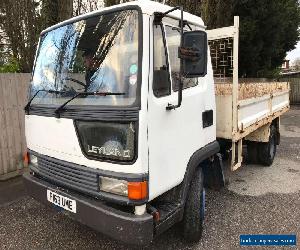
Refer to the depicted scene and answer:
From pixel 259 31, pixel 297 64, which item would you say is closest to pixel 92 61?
pixel 259 31

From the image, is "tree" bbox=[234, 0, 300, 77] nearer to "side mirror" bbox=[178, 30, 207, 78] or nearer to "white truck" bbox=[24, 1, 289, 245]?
"white truck" bbox=[24, 1, 289, 245]

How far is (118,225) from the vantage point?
2.48 metres

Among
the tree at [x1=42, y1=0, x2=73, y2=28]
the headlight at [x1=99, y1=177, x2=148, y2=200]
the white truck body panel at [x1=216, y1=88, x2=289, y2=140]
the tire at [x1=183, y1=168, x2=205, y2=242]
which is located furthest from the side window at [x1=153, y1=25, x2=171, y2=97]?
the tree at [x1=42, y1=0, x2=73, y2=28]

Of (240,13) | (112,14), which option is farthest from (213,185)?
(240,13)

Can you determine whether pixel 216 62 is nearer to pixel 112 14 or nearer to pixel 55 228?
pixel 112 14

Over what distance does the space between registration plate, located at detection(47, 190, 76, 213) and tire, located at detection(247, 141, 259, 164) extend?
4039 millimetres

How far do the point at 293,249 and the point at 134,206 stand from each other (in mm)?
1860

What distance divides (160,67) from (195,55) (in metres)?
0.31

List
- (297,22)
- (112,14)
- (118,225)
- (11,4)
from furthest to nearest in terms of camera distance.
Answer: (297,22) → (11,4) → (112,14) → (118,225)

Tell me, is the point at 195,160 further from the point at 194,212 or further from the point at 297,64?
the point at 297,64

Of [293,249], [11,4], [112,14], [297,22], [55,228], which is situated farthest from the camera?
[297,22]

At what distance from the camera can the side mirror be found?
261cm

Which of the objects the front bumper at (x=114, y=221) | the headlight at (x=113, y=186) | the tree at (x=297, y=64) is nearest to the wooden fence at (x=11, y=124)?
the front bumper at (x=114, y=221)

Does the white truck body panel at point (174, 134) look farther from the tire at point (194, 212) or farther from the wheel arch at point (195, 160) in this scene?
the tire at point (194, 212)
